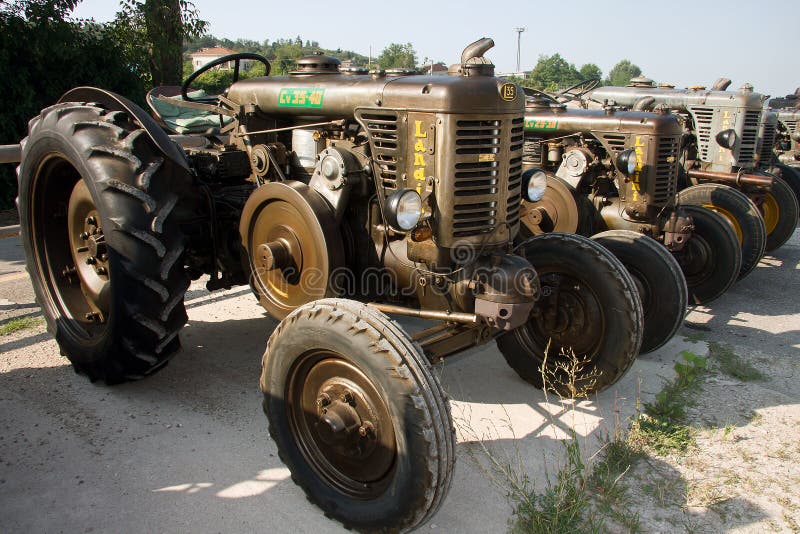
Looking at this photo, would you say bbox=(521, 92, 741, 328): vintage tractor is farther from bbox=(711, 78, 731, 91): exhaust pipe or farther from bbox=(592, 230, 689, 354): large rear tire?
bbox=(711, 78, 731, 91): exhaust pipe

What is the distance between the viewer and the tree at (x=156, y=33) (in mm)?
11227

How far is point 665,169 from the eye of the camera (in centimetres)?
572

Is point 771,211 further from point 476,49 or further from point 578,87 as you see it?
point 476,49

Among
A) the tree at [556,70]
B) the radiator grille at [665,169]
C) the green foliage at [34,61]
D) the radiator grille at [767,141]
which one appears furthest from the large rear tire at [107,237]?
the tree at [556,70]

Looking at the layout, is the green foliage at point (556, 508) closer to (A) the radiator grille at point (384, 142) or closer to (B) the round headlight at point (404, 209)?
(B) the round headlight at point (404, 209)

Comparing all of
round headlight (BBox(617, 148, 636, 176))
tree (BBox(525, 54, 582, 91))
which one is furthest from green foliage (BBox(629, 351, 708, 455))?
tree (BBox(525, 54, 582, 91))

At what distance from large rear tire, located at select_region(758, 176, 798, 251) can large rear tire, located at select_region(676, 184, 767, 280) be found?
1.49 meters

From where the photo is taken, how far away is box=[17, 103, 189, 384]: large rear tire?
3473mm

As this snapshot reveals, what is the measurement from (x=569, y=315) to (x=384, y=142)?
68.2 inches

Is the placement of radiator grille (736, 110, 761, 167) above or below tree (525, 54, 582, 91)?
below

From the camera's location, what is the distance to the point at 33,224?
14.3 feet

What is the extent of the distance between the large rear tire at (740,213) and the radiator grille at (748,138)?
2.79ft

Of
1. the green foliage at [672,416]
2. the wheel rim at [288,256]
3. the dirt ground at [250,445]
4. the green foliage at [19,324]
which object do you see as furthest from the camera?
the green foliage at [19,324]

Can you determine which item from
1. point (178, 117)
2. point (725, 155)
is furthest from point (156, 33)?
point (725, 155)
